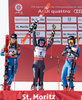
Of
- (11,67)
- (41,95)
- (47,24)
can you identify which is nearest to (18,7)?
(47,24)

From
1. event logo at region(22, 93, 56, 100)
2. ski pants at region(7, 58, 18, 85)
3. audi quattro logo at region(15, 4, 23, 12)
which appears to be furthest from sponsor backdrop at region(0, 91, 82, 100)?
audi quattro logo at region(15, 4, 23, 12)

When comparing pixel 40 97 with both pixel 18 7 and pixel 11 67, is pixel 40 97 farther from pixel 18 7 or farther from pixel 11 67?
pixel 18 7

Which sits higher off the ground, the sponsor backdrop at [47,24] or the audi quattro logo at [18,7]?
the audi quattro logo at [18,7]

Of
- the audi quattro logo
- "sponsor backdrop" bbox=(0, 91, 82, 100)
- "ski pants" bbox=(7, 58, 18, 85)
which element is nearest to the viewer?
"sponsor backdrop" bbox=(0, 91, 82, 100)

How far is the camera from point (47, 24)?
24.0 feet

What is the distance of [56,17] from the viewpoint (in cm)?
729

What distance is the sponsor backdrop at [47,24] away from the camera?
23.8ft

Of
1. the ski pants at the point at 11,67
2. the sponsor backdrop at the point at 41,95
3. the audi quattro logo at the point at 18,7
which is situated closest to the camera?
the sponsor backdrop at the point at 41,95

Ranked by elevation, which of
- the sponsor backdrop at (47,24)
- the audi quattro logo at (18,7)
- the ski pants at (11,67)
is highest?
the audi quattro logo at (18,7)

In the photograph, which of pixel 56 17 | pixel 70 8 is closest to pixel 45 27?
pixel 56 17

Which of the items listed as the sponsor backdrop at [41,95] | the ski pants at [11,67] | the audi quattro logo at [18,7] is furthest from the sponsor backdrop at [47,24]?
the sponsor backdrop at [41,95]

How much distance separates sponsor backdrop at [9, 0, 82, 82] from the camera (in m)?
7.26

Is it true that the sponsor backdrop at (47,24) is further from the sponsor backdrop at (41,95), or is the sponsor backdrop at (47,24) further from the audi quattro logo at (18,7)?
the sponsor backdrop at (41,95)

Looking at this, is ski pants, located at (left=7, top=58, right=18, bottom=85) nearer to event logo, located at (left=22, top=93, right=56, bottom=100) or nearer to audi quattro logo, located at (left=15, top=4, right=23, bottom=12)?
event logo, located at (left=22, top=93, right=56, bottom=100)
